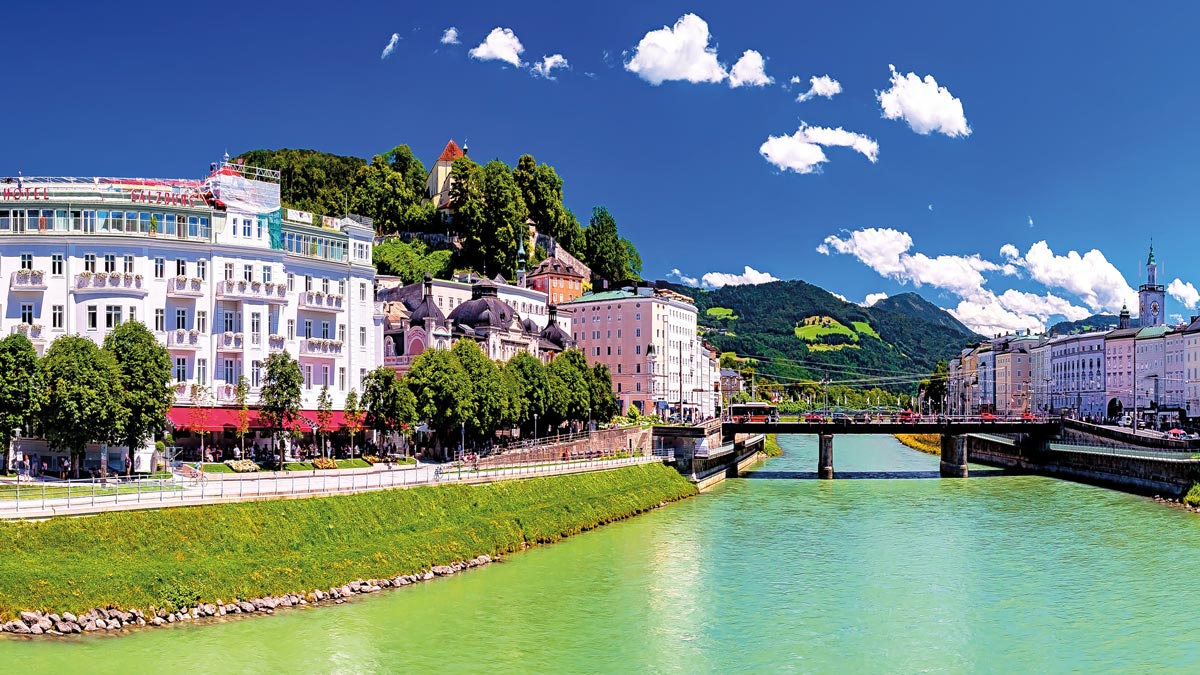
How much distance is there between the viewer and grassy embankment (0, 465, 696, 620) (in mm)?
35438

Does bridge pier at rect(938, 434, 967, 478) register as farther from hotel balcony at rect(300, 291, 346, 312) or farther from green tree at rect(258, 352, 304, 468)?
green tree at rect(258, 352, 304, 468)

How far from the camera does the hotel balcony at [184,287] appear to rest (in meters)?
59.0

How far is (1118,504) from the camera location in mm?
74188

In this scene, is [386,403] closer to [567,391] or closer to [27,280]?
[27,280]

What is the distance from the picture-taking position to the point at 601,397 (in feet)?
323

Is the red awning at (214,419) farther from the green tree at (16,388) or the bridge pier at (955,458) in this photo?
the bridge pier at (955,458)

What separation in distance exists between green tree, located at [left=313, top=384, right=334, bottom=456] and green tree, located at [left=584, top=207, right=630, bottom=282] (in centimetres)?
9519

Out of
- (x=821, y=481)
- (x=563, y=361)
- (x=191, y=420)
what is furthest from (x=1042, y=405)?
(x=191, y=420)

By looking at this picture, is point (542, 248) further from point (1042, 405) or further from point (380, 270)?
point (1042, 405)

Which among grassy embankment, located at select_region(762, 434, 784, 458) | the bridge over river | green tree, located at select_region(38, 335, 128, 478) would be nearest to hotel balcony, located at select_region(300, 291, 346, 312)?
green tree, located at select_region(38, 335, 128, 478)

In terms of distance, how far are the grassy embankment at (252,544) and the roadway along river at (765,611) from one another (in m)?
1.71

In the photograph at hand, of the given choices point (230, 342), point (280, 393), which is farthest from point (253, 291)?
point (280, 393)

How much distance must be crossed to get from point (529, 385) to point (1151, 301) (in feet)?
397

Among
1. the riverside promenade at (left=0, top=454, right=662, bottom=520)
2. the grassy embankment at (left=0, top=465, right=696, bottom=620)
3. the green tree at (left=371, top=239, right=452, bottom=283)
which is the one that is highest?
the green tree at (left=371, top=239, right=452, bottom=283)
